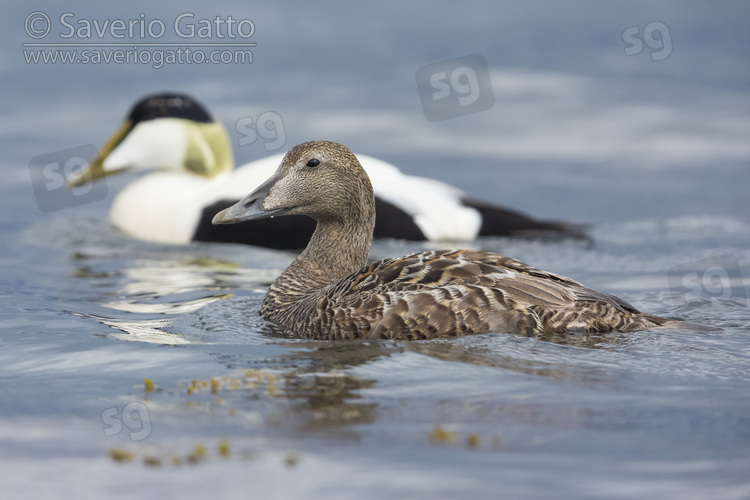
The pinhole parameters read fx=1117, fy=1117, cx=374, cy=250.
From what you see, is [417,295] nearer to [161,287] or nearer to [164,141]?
[161,287]

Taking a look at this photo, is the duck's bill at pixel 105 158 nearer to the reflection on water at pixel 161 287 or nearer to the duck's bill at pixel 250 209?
the reflection on water at pixel 161 287

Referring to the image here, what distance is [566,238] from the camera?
7.95m

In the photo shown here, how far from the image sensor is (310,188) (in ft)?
17.6

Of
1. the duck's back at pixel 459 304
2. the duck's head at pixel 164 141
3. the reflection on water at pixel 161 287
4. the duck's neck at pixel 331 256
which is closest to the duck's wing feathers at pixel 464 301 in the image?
the duck's back at pixel 459 304

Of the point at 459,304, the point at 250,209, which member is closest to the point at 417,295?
the point at 459,304

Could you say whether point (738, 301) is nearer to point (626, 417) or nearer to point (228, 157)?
point (626, 417)

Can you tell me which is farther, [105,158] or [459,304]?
[105,158]

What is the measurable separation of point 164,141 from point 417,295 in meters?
4.36

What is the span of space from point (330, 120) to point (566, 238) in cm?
337

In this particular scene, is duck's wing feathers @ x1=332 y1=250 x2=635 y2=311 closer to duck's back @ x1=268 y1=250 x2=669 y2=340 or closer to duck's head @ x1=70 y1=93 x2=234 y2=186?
duck's back @ x1=268 y1=250 x2=669 y2=340

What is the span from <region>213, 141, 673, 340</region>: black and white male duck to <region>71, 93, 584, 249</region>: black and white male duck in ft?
7.08

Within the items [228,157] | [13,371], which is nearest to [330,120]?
[228,157]

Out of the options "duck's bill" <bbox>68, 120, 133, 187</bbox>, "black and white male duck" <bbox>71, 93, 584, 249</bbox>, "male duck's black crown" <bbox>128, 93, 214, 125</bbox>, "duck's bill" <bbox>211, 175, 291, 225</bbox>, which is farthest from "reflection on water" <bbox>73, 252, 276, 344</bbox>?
"male duck's black crown" <bbox>128, 93, 214, 125</bbox>

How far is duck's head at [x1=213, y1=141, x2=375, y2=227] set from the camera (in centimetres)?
534
